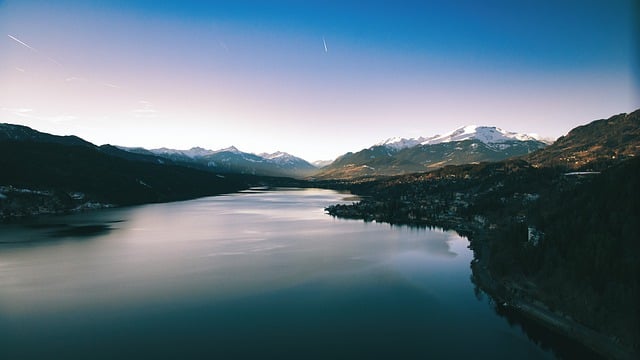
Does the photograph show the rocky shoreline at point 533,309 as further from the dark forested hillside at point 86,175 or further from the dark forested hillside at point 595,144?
the dark forested hillside at point 86,175

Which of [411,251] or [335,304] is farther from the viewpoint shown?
[411,251]

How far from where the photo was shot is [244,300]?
28969 mm

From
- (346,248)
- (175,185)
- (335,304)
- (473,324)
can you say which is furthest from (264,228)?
(175,185)

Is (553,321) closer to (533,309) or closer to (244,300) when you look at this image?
(533,309)

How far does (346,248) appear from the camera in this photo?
50219 millimetres

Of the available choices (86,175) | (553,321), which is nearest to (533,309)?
(553,321)

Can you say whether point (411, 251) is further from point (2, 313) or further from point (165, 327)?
point (2, 313)

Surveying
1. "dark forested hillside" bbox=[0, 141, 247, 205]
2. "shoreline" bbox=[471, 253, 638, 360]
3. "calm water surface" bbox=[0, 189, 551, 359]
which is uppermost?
"dark forested hillside" bbox=[0, 141, 247, 205]

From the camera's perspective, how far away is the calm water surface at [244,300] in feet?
71.2

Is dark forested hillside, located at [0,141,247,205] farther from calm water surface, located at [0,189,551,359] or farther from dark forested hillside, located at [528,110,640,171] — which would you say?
dark forested hillside, located at [528,110,640,171]

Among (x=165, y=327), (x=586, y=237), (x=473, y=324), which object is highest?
(x=586, y=237)

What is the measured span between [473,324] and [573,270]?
8.99m

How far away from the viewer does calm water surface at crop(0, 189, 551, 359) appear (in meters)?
21.7

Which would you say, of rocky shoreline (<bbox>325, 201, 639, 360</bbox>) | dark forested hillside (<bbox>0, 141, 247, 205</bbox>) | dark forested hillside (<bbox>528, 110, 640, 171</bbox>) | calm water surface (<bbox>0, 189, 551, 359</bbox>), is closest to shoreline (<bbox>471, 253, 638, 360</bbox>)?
rocky shoreline (<bbox>325, 201, 639, 360</bbox>)
